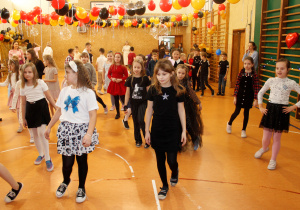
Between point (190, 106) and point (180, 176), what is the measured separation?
1037 mm

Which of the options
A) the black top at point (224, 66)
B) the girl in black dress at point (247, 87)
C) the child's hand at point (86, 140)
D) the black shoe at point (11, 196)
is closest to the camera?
the child's hand at point (86, 140)

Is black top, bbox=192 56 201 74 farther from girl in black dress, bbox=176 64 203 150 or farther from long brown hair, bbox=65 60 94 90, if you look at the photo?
long brown hair, bbox=65 60 94 90

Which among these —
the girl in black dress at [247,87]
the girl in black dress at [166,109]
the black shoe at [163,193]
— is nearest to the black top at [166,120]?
the girl in black dress at [166,109]

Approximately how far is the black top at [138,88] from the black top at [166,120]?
1505mm

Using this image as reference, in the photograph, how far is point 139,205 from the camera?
269 centimetres

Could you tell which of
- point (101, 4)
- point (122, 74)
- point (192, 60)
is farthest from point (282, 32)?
point (101, 4)

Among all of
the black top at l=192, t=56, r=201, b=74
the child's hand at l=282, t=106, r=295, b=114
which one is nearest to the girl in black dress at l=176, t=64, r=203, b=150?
the child's hand at l=282, t=106, r=295, b=114

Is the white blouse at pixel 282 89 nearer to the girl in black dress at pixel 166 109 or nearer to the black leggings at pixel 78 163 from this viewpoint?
the girl in black dress at pixel 166 109

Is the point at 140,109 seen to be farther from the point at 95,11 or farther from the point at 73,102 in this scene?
the point at 95,11

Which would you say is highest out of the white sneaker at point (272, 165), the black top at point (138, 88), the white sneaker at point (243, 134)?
Answer: the black top at point (138, 88)

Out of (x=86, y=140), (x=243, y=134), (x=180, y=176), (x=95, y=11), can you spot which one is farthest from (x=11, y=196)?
(x=95, y=11)

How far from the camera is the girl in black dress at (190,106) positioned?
373 cm

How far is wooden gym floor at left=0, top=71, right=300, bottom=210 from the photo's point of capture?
273 centimetres

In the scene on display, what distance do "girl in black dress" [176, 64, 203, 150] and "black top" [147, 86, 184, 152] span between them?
1.16 m
